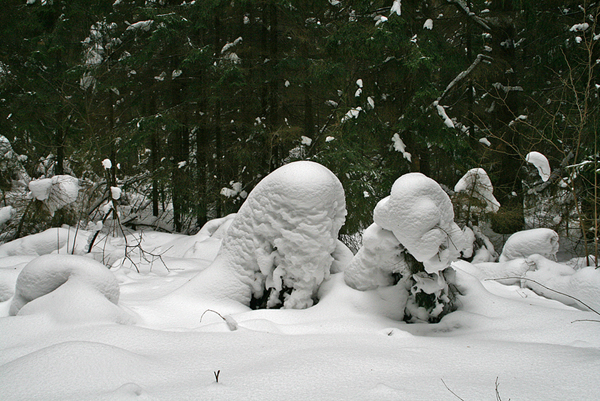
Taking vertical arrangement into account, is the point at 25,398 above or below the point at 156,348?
above

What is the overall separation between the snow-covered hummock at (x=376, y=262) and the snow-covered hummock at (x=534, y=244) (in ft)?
9.69

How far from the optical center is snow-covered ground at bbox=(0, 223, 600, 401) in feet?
5.13

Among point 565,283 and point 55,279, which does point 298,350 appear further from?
point 565,283

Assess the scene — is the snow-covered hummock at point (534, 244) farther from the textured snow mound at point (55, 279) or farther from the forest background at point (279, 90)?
the textured snow mound at point (55, 279)

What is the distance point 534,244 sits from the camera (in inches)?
202

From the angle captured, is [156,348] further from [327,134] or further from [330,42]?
[330,42]

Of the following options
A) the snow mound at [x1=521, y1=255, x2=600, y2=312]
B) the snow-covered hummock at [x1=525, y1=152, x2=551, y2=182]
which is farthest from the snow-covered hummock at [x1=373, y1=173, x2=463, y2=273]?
the snow-covered hummock at [x1=525, y1=152, x2=551, y2=182]

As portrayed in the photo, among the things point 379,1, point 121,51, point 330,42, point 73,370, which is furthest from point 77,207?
point 379,1

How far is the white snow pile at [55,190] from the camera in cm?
592

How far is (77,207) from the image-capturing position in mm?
7766

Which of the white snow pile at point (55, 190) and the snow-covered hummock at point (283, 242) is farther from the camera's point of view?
the white snow pile at point (55, 190)

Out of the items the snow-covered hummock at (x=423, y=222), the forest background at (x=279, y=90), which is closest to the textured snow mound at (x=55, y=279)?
the snow-covered hummock at (x=423, y=222)

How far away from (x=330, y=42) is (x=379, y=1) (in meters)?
1.37

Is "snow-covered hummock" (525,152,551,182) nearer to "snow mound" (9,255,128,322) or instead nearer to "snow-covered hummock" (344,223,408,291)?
"snow-covered hummock" (344,223,408,291)
